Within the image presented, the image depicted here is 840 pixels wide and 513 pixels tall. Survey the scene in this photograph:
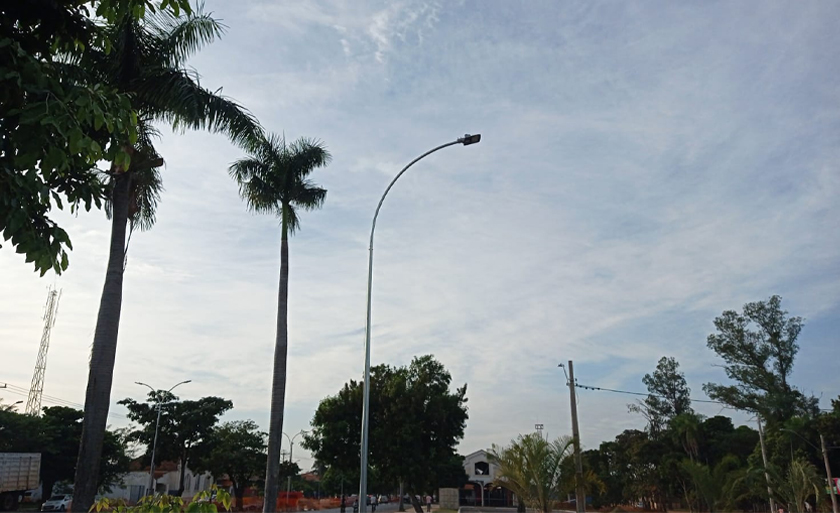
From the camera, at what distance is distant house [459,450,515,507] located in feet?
243

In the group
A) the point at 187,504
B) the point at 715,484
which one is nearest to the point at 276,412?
the point at 187,504

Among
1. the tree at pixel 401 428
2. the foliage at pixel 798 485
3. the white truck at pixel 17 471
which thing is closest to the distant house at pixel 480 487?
the tree at pixel 401 428

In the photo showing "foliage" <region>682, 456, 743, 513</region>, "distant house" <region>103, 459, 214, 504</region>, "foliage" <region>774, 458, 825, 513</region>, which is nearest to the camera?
"foliage" <region>774, 458, 825, 513</region>

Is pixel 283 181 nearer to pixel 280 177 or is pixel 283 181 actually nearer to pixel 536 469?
pixel 280 177

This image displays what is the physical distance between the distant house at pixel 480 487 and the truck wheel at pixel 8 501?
46.3 metres

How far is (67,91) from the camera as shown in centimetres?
510

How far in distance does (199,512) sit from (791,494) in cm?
3748

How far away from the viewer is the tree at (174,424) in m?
56.2

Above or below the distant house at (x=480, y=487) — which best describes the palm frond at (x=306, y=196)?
above

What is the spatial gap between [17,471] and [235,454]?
23.4 m

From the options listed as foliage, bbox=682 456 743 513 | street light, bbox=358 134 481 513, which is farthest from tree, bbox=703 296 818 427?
street light, bbox=358 134 481 513

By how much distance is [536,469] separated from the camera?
2589cm

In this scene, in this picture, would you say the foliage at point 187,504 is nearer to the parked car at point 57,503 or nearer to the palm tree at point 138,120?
the palm tree at point 138,120

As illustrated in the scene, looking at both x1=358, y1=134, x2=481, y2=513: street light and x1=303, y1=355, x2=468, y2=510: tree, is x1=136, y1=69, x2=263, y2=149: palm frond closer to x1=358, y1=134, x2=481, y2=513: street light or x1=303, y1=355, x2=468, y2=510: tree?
x1=358, y1=134, x2=481, y2=513: street light
